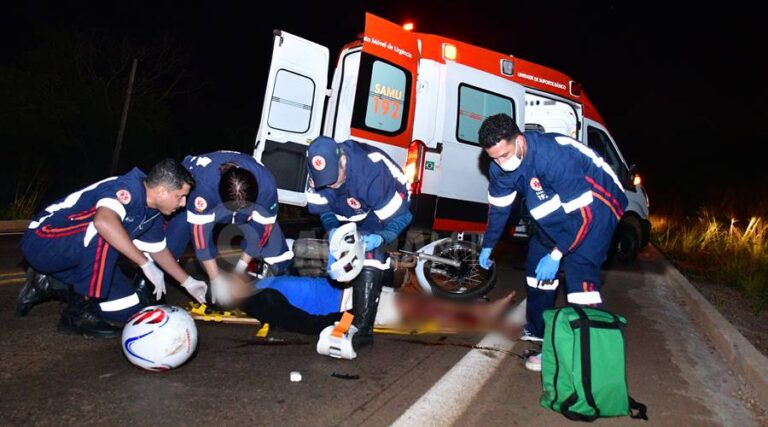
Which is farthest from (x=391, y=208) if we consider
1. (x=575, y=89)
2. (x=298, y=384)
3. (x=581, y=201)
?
(x=575, y=89)

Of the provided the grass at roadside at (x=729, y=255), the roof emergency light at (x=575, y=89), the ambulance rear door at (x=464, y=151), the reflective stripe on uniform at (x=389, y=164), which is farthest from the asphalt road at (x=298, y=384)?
the roof emergency light at (x=575, y=89)

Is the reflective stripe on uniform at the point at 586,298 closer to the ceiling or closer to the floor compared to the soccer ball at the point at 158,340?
closer to the ceiling

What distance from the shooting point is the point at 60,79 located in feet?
77.3

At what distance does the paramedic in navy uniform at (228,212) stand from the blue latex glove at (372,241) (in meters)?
0.89

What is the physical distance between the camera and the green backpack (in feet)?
9.46

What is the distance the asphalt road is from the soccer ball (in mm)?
88

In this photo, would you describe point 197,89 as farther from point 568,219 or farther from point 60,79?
point 568,219

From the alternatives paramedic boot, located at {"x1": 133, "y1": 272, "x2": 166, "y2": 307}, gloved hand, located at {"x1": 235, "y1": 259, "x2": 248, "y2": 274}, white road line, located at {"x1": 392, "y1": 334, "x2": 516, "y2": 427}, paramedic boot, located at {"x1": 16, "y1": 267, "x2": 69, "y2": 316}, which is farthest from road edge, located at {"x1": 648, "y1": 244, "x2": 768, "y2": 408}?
paramedic boot, located at {"x1": 16, "y1": 267, "x2": 69, "y2": 316}

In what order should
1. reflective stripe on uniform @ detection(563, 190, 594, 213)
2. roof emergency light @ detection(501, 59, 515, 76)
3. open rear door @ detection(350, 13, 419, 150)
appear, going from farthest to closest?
1. roof emergency light @ detection(501, 59, 515, 76)
2. open rear door @ detection(350, 13, 419, 150)
3. reflective stripe on uniform @ detection(563, 190, 594, 213)

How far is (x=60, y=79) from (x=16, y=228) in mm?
16739

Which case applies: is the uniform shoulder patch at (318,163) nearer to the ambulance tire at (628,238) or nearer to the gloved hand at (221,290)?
the gloved hand at (221,290)

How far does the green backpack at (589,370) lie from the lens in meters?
2.88

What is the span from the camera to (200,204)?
3988mm

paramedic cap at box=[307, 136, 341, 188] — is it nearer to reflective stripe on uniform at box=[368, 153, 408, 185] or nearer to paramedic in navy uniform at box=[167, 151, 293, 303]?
reflective stripe on uniform at box=[368, 153, 408, 185]
